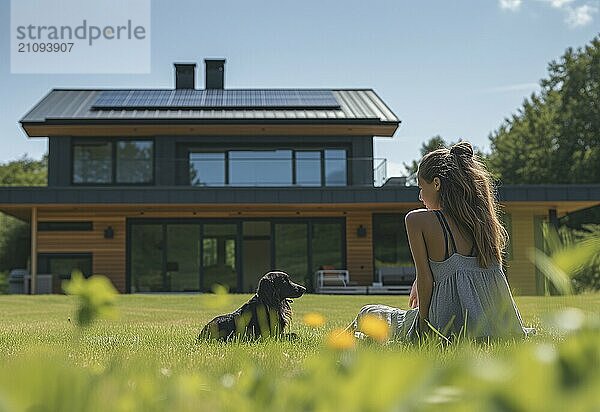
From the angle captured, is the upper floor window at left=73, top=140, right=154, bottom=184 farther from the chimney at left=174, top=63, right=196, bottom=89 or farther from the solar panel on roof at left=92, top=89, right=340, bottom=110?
the chimney at left=174, top=63, right=196, bottom=89

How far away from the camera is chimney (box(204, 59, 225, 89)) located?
1086 inches

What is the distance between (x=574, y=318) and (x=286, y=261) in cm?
2126

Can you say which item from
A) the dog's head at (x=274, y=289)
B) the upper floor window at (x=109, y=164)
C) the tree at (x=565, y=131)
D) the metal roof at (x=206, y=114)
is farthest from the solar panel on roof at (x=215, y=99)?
the dog's head at (x=274, y=289)

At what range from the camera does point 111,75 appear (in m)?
31.6

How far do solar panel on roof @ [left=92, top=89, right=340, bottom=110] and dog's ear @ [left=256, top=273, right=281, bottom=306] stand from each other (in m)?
17.9

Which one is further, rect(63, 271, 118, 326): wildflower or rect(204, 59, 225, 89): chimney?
rect(204, 59, 225, 89): chimney

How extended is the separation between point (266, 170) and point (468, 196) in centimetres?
1701

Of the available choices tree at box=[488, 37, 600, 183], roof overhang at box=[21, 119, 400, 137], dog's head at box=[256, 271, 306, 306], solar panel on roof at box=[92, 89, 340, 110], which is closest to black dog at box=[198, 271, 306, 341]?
dog's head at box=[256, 271, 306, 306]

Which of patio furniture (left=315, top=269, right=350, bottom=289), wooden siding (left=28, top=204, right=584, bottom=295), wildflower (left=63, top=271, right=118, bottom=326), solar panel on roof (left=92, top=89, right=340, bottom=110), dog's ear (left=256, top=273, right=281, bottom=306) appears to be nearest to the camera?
wildflower (left=63, top=271, right=118, bottom=326)

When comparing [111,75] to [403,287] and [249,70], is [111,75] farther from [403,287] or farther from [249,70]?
[403,287]

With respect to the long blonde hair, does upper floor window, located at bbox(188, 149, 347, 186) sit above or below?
above

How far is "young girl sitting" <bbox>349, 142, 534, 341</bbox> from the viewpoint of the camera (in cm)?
415

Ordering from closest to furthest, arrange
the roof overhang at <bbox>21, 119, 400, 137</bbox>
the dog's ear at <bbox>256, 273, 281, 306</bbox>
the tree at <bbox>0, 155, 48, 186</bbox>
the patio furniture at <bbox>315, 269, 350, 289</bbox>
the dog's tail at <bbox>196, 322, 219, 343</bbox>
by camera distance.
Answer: the dog's tail at <bbox>196, 322, 219, 343</bbox> → the dog's ear at <bbox>256, 273, 281, 306</bbox> → the patio furniture at <bbox>315, 269, 350, 289</bbox> → the roof overhang at <bbox>21, 119, 400, 137</bbox> → the tree at <bbox>0, 155, 48, 186</bbox>

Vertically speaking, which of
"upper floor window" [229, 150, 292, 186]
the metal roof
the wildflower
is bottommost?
the wildflower
